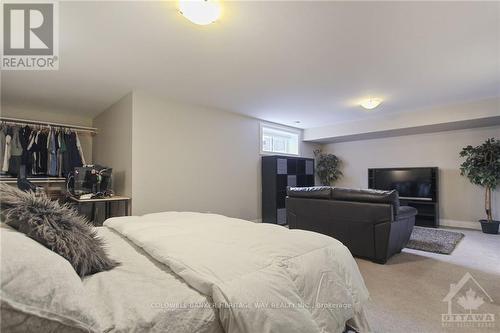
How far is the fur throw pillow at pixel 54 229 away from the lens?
87 centimetres

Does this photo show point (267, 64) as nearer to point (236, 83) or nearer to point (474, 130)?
point (236, 83)

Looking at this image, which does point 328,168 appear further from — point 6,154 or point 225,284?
point 6,154

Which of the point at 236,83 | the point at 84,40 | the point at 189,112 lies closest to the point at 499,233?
the point at 236,83

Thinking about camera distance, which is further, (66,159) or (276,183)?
(276,183)

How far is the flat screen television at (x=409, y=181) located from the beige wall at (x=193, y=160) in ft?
9.59

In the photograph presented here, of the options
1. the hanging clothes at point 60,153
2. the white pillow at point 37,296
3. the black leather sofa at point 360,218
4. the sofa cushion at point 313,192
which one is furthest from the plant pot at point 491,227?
the hanging clothes at point 60,153

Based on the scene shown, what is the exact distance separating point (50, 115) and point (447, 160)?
780 centimetres

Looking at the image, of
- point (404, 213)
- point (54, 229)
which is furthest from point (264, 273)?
point (404, 213)

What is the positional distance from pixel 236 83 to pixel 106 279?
2.97m

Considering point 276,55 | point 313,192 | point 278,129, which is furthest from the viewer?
point 278,129

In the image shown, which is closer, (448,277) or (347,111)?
(448,277)

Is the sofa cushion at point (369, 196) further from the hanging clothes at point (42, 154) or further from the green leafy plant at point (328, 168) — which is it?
the hanging clothes at point (42, 154)

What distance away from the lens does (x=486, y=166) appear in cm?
435

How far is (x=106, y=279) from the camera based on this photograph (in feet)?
2.95
